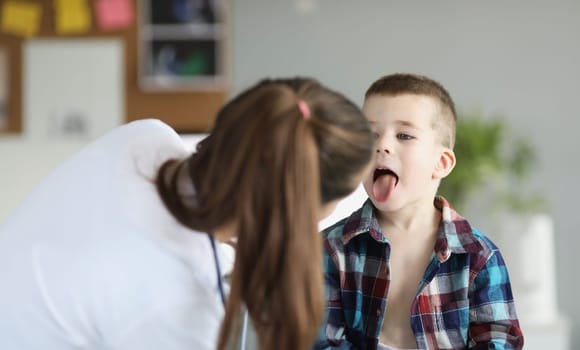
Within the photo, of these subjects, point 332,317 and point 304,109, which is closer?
point 304,109

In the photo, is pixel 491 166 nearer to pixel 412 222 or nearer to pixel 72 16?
pixel 412 222

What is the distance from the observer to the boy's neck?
4.09 feet

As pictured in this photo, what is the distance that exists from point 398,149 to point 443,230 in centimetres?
13

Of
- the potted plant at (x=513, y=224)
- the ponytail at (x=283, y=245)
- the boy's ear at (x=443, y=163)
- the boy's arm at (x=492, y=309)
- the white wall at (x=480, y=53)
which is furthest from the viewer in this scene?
the white wall at (x=480, y=53)

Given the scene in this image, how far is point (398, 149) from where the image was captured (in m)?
1.19

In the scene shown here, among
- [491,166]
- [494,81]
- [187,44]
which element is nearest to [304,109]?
[491,166]

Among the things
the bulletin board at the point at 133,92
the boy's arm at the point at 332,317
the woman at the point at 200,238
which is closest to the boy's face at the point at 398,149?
the boy's arm at the point at 332,317

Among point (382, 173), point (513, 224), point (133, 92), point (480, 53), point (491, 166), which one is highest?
point (480, 53)

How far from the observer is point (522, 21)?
9.12ft

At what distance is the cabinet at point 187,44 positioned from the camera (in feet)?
10.8

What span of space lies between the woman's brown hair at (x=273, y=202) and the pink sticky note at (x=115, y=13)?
2513 mm

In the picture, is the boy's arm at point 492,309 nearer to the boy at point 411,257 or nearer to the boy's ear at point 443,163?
the boy at point 411,257

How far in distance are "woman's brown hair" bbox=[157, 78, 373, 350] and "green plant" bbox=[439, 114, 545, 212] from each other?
1665mm

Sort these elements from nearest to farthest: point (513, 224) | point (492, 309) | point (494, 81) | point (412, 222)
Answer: point (492, 309), point (412, 222), point (513, 224), point (494, 81)
